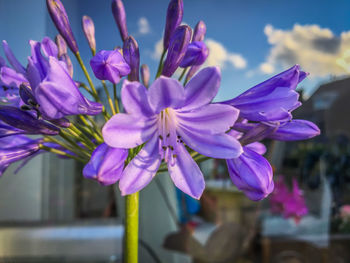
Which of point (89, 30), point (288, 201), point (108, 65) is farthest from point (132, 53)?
point (288, 201)

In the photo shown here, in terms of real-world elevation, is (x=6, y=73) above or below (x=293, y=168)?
above

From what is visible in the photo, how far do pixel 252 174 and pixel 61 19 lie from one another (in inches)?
9.9

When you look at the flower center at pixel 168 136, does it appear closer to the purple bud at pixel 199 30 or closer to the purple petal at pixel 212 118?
the purple petal at pixel 212 118

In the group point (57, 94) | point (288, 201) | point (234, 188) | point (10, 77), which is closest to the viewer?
point (57, 94)

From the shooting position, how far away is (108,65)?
→ 25 centimetres

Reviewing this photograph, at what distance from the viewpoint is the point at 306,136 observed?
278 mm

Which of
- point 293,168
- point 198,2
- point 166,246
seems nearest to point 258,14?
point 198,2

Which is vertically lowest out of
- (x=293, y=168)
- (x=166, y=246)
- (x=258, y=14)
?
(x=166, y=246)

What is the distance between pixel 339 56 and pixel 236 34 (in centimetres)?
69

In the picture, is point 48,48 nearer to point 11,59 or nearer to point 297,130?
point 11,59

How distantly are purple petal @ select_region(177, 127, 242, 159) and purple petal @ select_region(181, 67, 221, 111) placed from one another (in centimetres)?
3

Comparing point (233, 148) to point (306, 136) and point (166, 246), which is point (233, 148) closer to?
point (306, 136)

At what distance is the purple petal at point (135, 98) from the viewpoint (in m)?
0.21

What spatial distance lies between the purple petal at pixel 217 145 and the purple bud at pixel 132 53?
84 mm
